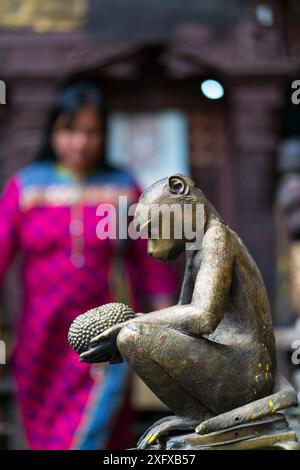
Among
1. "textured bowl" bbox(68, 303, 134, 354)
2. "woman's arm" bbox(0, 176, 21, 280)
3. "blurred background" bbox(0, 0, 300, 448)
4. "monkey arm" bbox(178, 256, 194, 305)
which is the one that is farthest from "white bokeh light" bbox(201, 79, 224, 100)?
"textured bowl" bbox(68, 303, 134, 354)

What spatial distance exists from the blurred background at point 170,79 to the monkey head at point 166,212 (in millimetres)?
2519

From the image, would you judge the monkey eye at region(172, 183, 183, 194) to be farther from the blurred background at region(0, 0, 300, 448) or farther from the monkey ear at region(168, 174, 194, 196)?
the blurred background at region(0, 0, 300, 448)

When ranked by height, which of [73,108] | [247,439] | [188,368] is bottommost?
[247,439]

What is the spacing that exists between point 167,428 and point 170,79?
2925 millimetres

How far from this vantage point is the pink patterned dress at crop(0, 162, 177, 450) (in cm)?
377

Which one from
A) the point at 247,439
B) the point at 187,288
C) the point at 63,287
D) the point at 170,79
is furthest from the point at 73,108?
the point at 247,439

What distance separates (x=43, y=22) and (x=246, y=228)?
120 cm

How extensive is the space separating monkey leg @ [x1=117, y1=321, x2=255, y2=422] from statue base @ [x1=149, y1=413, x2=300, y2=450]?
5cm

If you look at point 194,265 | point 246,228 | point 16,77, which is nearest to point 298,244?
point 246,228

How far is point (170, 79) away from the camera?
4820mm

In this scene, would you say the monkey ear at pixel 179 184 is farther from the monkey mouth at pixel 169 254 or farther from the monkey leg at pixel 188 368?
the monkey leg at pixel 188 368

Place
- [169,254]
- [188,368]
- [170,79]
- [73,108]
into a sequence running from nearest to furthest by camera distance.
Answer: [188,368] < [169,254] < [73,108] < [170,79]

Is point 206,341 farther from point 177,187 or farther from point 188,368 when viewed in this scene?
point 177,187

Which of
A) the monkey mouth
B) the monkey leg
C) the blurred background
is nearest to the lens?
the monkey leg
